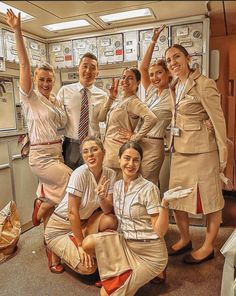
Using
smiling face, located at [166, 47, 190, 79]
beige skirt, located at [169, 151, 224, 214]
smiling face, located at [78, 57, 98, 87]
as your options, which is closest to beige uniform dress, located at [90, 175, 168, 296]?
beige skirt, located at [169, 151, 224, 214]

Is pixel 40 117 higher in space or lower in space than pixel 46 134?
higher

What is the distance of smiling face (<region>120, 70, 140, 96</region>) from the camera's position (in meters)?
1.78

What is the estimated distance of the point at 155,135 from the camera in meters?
1.88

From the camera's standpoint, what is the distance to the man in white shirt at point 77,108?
1.90 m

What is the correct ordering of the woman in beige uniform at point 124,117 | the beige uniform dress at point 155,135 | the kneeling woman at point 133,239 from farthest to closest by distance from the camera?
the beige uniform dress at point 155,135
the woman in beige uniform at point 124,117
the kneeling woman at point 133,239

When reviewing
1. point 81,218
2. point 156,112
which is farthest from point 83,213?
point 156,112

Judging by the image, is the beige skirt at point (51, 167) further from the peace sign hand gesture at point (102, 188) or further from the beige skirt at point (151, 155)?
the beige skirt at point (151, 155)

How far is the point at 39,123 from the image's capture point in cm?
176

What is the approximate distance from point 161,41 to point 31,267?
6.52 feet

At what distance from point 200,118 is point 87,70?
818mm

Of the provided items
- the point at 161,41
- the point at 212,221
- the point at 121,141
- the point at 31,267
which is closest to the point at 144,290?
the point at 212,221

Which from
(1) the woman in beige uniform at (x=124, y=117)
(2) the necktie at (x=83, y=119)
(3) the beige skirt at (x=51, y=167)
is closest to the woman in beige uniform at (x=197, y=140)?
(1) the woman in beige uniform at (x=124, y=117)

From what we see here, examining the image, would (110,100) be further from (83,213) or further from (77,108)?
(83,213)

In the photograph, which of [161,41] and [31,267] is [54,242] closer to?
[31,267]
